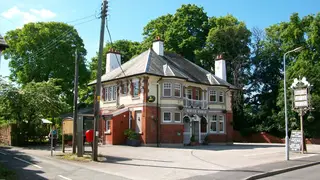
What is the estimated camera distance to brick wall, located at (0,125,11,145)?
103ft

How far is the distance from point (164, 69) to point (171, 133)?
6.24m

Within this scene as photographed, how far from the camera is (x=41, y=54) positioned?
48.7 metres

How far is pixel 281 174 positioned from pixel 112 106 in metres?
23.5

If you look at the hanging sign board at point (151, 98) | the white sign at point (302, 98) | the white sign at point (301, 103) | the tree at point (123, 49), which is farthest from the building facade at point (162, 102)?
the tree at point (123, 49)

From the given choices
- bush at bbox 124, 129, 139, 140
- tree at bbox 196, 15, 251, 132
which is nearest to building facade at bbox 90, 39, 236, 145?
bush at bbox 124, 129, 139, 140

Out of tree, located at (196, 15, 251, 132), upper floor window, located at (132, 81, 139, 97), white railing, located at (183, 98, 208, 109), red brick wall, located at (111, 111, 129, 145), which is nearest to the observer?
red brick wall, located at (111, 111, 129, 145)

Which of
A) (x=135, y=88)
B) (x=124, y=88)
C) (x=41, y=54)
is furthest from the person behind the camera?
(x=41, y=54)

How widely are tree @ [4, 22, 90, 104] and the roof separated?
44.1 feet

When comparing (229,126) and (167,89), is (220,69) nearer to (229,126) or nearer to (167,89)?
(229,126)

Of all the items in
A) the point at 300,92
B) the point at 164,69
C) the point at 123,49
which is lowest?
the point at 300,92

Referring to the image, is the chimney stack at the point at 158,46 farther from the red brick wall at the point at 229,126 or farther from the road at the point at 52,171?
the road at the point at 52,171

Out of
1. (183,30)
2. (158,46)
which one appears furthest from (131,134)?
(183,30)

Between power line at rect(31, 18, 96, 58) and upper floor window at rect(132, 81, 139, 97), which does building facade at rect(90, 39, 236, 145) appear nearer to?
upper floor window at rect(132, 81, 139, 97)

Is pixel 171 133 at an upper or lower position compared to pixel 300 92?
lower
